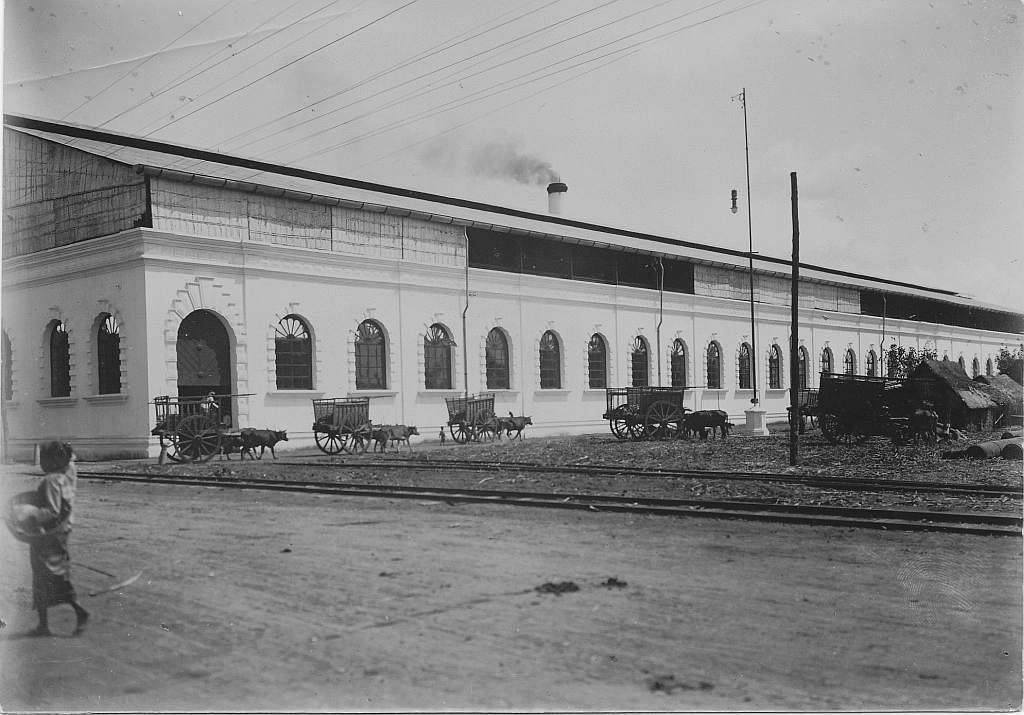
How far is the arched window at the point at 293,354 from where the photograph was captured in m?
20.7

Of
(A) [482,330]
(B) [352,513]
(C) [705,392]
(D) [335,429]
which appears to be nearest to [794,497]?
(B) [352,513]

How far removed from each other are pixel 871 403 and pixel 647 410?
5968 mm

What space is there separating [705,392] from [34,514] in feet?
81.4

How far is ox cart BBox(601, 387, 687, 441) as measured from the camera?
23609mm

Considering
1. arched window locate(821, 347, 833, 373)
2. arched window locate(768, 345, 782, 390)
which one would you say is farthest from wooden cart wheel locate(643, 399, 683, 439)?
arched window locate(768, 345, 782, 390)

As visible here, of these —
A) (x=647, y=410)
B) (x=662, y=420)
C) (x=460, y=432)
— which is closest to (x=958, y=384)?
(x=662, y=420)

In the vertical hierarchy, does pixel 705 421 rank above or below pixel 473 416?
below

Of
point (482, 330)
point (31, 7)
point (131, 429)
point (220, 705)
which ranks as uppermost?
point (31, 7)

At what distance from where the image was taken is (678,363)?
91.7ft

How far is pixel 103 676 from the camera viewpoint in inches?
199

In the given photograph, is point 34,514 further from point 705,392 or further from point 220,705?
point 705,392

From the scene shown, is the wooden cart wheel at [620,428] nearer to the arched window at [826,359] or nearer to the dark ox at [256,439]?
the arched window at [826,359]

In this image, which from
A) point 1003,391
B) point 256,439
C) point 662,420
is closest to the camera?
point 256,439

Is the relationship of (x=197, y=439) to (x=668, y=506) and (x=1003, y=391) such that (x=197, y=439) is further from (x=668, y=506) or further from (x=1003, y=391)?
(x=1003, y=391)
